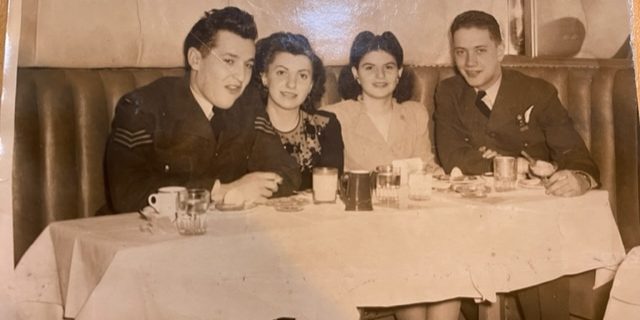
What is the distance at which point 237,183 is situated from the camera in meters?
0.91

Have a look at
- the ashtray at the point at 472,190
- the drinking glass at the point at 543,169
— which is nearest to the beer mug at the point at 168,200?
the ashtray at the point at 472,190

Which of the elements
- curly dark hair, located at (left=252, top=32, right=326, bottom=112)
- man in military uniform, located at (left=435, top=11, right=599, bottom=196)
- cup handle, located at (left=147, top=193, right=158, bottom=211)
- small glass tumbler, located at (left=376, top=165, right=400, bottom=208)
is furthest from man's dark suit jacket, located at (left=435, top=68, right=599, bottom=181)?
cup handle, located at (left=147, top=193, right=158, bottom=211)

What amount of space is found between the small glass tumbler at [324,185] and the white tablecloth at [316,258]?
2 centimetres

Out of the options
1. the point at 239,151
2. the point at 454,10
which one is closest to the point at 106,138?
the point at 239,151

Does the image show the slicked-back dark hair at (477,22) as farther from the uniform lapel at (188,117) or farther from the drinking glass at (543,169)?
the uniform lapel at (188,117)

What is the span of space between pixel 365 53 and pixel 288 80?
114 millimetres

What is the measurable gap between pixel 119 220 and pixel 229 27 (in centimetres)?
29

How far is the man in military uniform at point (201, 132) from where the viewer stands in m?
0.89

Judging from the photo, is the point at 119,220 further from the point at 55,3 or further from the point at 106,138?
the point at 55,3

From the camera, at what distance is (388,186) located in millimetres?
963

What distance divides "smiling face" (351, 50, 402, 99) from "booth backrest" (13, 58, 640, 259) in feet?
0.12

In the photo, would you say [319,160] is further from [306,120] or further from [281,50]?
[281,50]

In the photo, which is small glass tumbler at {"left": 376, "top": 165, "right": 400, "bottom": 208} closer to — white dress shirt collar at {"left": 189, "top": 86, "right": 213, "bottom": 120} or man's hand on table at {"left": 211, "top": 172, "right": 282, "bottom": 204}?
man's hand on table at {"left": 211, "top": 172, "right": 282, "bottom": 204}

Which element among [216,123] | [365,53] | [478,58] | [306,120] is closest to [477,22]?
[478,58]
